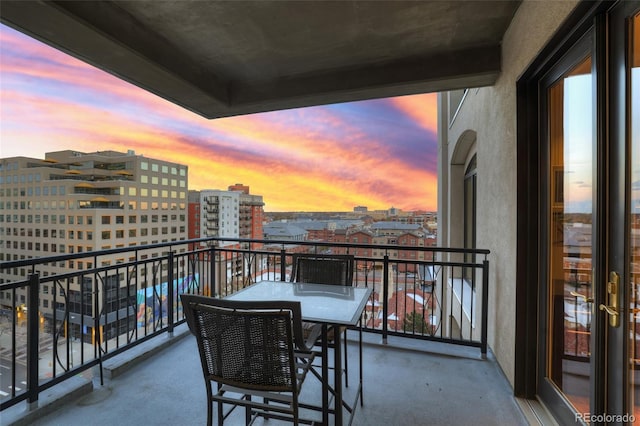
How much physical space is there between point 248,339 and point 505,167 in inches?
91.2

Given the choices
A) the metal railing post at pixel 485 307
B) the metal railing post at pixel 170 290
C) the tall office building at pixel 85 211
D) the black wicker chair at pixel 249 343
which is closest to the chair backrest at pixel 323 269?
the black wicker chair at pixel 249 343

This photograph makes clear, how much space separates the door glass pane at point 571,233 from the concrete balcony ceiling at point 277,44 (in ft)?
3.23

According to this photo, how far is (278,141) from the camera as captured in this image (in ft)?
Answer: 31.4

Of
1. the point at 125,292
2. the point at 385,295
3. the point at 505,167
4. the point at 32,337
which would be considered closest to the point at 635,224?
the point at 505,167

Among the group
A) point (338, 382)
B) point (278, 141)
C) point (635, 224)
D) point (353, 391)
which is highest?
point (278, 141)

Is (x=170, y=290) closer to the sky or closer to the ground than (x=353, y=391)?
closer to the sky

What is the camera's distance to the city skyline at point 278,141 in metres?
5.69

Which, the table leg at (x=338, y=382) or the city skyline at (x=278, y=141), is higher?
the city skyline at (x=278, y=141)

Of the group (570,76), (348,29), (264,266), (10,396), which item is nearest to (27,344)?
(10,396)

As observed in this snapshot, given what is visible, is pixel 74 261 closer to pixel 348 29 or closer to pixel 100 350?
pixel 100 350

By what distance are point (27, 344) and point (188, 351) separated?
3.95 feet

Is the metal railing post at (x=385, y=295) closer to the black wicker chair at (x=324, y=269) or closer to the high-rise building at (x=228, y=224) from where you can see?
the black wicker chair at (x=324, y=269)

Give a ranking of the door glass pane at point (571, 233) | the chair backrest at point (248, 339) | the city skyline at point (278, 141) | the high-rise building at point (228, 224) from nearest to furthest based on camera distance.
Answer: the chair backrest at point (248, 339)
the door glass pane at point (571, 233)
the high-rise building at point (228, 224)
the city skyline at point (278, 141)

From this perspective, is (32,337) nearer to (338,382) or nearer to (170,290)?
(170,290)
